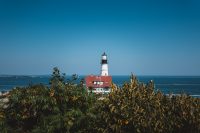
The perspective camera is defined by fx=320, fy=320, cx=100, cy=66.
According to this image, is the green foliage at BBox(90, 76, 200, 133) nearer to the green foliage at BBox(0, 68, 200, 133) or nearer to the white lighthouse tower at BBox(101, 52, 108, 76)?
the green foliage at BBox(0, 68, 200, 133)

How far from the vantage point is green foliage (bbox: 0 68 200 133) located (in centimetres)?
1386

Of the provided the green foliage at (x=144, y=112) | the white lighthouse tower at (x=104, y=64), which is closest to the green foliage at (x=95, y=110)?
the green foliage at (x=144, y=112)

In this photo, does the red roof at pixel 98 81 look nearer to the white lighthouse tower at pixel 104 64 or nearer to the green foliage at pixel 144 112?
the white lighthouse tower at pixel 104 64

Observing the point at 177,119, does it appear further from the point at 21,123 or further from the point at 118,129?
the point at 21,123

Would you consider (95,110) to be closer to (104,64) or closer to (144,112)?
(144,112)

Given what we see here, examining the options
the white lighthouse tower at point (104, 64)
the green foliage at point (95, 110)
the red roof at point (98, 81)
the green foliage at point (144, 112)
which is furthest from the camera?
the white lighthouse tower at point (104, 64)

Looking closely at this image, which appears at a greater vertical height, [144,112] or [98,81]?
[98,81]

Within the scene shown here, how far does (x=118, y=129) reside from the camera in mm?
13711

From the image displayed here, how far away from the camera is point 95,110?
15797 mm

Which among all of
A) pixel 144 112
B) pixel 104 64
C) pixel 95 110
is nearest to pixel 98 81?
pixel 104 64

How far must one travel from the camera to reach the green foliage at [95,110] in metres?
13.9

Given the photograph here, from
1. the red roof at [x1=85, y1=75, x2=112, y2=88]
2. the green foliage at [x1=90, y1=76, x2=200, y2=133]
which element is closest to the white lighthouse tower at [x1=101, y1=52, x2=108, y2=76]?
the red roof at [x1=85, y1=75, x2=112, y2=88]

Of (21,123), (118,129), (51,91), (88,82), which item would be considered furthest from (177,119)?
(88,82)

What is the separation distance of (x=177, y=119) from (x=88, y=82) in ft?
205
